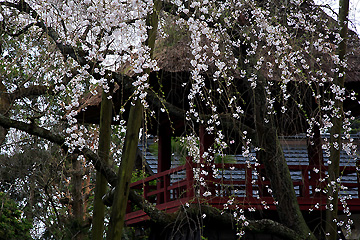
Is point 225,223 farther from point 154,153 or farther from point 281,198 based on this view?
point 154,153

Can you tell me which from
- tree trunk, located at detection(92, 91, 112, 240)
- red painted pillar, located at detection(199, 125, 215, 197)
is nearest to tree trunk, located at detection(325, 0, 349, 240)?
red painted pillar, located at detection(199, 125, 215, 197)

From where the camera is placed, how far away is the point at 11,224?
8.79 m

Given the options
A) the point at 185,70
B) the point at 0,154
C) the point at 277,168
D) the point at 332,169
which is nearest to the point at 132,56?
the point at 185,70

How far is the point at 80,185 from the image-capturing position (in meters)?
11.5

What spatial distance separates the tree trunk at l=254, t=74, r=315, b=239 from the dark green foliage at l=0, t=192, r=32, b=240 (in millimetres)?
4780

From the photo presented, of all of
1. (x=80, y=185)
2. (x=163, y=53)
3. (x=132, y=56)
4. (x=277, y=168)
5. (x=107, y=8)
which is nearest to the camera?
(x=107, y=8)

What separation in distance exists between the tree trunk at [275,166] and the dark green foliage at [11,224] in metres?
4.78

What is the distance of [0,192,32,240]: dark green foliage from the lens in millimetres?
8398

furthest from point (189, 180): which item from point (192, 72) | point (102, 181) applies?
point (192, 72)

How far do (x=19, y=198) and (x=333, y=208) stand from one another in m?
10.4

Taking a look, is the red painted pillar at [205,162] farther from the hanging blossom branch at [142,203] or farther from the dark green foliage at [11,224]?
the dark green foliage at [11,224]

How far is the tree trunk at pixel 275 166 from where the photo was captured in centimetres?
629

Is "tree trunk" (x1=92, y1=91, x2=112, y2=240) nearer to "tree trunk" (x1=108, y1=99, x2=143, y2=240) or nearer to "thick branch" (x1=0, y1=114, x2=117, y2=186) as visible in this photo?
"thick branch" (x1=0, y1=114, x2=117, y2=186)

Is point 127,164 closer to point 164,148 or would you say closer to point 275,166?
point 275,166
